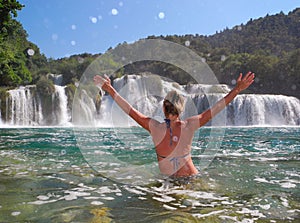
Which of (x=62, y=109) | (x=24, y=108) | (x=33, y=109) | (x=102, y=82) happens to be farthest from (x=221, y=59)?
(x=102, y=82)

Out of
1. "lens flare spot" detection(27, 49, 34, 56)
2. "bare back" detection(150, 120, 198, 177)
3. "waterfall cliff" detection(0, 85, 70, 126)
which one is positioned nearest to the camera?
"bare back" detection(150, 120, 198, 177)

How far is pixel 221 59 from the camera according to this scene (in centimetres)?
7012

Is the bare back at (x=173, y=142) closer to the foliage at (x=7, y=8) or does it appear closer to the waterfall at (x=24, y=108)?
the foliage at (x=7, y=8)

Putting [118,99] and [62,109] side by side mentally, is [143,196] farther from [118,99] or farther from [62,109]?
[62,109]

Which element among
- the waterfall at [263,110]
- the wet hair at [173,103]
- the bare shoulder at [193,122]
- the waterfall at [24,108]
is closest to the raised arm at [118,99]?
the wet hair at [173,103]

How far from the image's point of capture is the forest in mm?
28138

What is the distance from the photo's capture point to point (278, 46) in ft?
279

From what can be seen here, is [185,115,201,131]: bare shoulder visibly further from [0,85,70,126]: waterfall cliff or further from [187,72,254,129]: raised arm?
[0,85,70,126]: waterfall cliff

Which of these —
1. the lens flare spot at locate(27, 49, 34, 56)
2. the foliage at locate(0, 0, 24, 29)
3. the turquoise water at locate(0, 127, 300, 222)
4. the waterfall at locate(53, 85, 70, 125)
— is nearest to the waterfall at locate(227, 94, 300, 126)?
the waterfall at locate(53, 85, 70, 125)

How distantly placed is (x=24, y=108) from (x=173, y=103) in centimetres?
2853

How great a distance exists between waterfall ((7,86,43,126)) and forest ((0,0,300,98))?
4.04ft

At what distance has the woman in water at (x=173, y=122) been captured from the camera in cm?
311

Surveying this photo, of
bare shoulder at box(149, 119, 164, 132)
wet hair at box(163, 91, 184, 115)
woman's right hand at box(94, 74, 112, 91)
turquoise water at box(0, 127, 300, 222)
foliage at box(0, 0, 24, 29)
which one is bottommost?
turquoise water at box(0, 127, 300, 222)

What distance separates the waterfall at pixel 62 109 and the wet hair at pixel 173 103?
28.6 m
